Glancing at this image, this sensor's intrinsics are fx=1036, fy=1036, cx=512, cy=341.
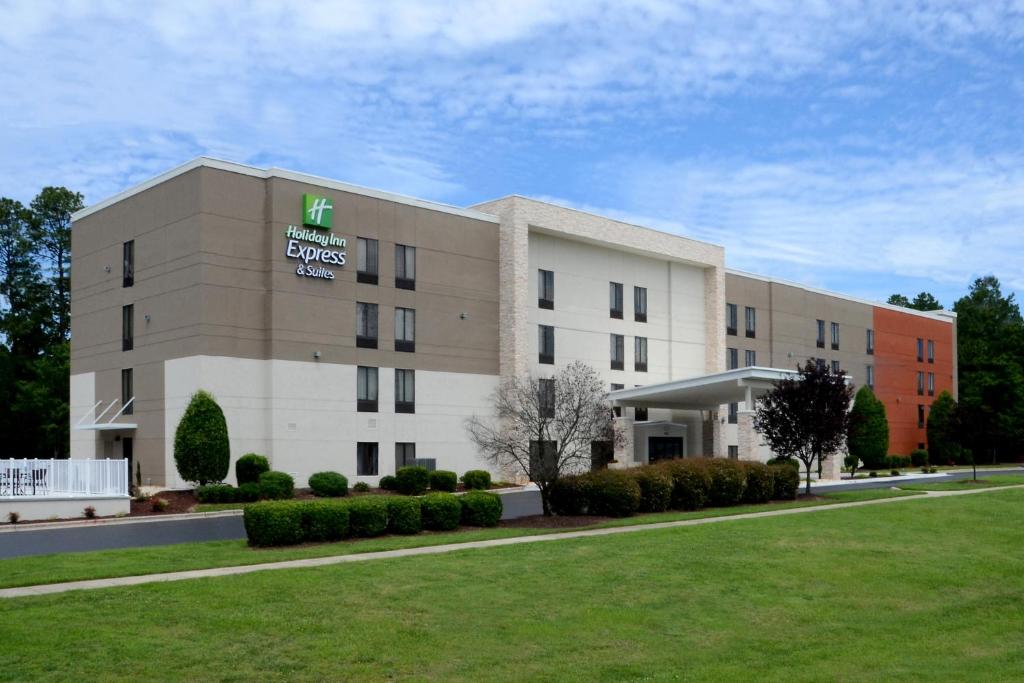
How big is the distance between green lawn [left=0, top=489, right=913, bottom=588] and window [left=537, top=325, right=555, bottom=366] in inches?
1096

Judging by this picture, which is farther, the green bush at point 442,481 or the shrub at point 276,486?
the green bush at point 442,481

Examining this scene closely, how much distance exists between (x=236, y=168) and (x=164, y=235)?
4181 mm

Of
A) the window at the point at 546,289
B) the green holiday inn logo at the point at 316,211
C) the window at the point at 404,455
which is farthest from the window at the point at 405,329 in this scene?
the window at the point at 546,289

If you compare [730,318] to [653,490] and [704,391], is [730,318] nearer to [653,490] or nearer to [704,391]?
[704,391]

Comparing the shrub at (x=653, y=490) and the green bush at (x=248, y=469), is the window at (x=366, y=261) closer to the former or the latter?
the green bush at (x=248, y=469)

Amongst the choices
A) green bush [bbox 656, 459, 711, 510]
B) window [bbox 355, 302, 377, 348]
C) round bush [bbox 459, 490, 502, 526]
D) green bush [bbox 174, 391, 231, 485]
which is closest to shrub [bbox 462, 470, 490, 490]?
window [bbox 355, 302, 377, 348]

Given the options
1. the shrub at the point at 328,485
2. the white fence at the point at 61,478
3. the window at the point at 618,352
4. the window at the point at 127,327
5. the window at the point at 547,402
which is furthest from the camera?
the window at the point at 618,352

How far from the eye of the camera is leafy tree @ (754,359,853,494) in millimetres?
35812

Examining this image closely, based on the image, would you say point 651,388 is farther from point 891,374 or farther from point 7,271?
point 7,271

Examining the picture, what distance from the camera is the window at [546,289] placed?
168 feet

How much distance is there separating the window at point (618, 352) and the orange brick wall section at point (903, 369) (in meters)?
27.8

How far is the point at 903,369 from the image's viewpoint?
7775cm

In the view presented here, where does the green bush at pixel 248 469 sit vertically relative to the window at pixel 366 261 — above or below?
below

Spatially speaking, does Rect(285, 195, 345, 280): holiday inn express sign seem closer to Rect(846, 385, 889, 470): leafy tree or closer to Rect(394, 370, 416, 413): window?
Rect(394, 370, 416, 413): window
